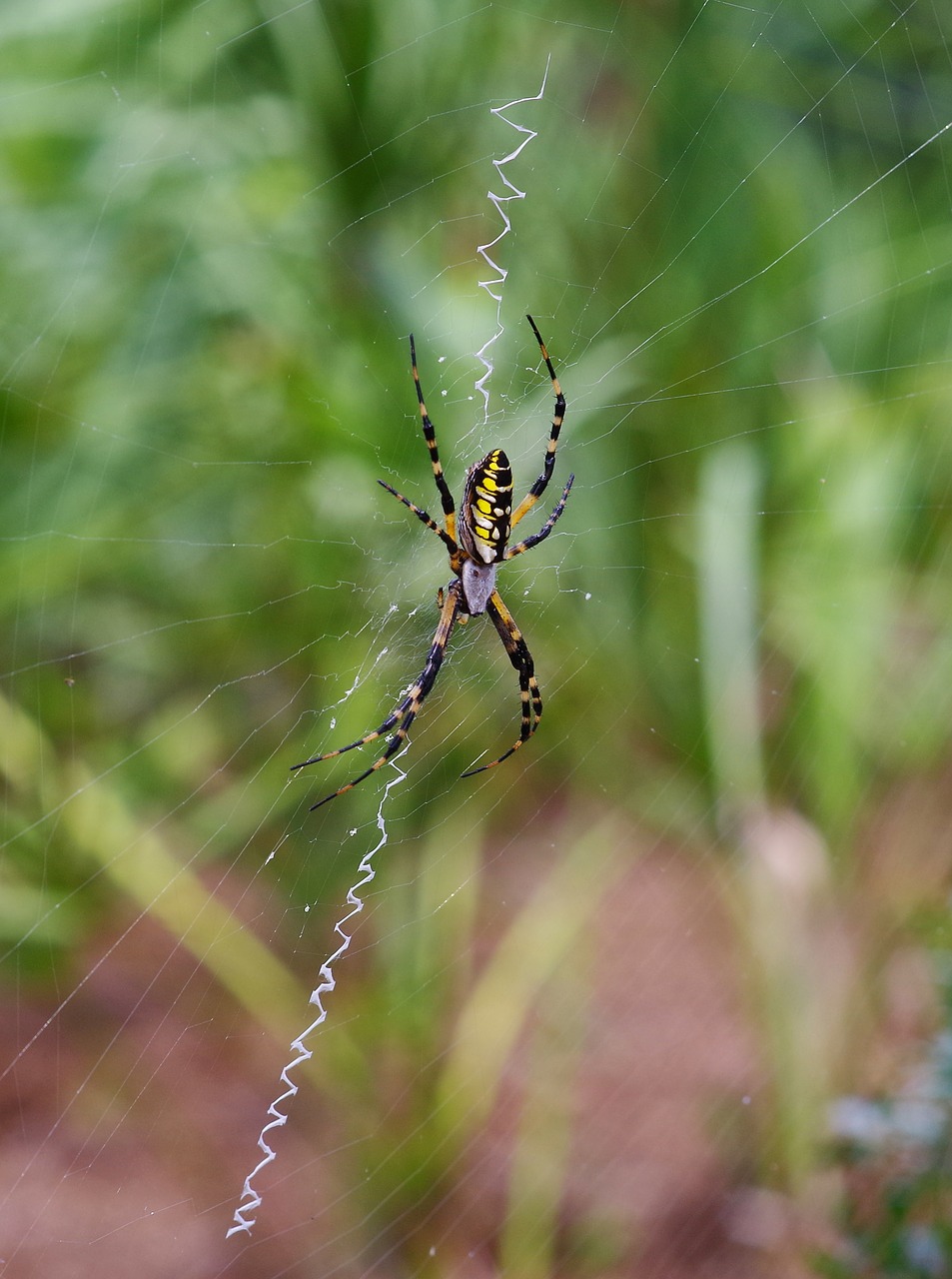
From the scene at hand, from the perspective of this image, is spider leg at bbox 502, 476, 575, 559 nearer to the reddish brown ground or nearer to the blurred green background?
the blurred green background

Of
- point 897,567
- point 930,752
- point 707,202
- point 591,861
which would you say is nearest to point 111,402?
point 707,202

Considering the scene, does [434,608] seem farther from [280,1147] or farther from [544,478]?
[280,1147]

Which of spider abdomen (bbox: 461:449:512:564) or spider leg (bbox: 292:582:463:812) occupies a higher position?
spider abdomen (bbox: 461:449:512:564)

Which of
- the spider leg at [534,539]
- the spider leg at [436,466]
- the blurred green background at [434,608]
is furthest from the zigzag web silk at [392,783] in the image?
the spider leg at [436,466]

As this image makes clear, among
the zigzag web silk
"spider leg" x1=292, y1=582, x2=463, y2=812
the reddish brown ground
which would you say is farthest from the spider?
the reddish brown ground

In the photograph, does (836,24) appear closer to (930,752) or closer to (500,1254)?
(930,752)

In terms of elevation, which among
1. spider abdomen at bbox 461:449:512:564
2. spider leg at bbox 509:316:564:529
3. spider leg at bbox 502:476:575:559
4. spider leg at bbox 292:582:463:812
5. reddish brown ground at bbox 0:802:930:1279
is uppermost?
spider leg at bbox 509:316:564:529

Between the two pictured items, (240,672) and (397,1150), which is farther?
(240,672)

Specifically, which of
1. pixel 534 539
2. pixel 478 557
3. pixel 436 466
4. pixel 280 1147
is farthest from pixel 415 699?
pixel 280 1147
